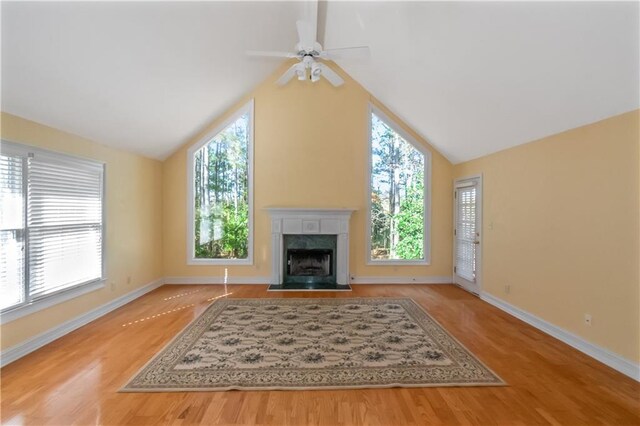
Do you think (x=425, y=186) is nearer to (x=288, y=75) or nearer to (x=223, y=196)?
(x=288, y=75)

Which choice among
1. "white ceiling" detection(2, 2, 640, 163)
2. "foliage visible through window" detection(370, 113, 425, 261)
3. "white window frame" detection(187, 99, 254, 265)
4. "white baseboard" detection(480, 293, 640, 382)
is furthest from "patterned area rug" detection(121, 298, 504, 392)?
"white ceiling" detection(2, 2, 640, 163)

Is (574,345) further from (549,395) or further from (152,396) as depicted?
(152,396)

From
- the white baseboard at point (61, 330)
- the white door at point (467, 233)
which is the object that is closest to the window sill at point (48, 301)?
the white baseboard at point (61, 330)

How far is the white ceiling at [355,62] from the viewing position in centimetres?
244

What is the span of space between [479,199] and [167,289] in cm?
536

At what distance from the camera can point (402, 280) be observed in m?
5.79

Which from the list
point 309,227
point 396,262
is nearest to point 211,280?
point 309,227

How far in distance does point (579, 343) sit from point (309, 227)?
385 centimetres

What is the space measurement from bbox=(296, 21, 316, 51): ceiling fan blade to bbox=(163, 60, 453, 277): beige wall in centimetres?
244

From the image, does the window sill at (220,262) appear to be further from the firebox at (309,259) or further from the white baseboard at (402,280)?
the white baseboard at (402,280)

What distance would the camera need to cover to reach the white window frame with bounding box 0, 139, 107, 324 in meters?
2.81

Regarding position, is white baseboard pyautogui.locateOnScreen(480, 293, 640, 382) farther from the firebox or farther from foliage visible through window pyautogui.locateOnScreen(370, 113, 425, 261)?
the firebox

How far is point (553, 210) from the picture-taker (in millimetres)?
3506

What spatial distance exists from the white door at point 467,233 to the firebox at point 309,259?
7.38ft
